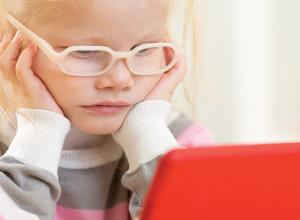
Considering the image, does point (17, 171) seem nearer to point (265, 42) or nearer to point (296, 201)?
point (296, 201)

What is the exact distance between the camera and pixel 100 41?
0.71 meters

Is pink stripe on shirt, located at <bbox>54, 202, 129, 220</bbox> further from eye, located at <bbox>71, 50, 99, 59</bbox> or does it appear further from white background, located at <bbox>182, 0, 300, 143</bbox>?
white background, located at <bbox>182, 0, 300, 143</bbox>

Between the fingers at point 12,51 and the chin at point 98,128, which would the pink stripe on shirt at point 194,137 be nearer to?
the chin at point 98,128

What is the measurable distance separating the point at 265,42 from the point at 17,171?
2.61 feet

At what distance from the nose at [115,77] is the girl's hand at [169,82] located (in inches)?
3.5

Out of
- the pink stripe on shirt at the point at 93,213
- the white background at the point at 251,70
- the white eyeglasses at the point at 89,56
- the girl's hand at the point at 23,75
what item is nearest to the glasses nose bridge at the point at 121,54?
the white eyeglasses at the point at 89,56

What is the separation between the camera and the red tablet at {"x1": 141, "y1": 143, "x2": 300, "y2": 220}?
43 cm

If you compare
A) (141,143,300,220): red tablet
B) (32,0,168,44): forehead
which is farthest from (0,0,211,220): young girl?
(141,143,300,220): red tablet

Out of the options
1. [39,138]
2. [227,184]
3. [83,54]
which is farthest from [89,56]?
[227,184]

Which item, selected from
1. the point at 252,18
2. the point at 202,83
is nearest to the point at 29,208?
the point at 202,83

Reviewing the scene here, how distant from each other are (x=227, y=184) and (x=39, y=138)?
356 millimetres

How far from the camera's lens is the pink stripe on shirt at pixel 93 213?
817mm

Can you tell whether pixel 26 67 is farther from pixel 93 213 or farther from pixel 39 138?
pixel 93 213

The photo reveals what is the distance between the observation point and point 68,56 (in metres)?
0.72
